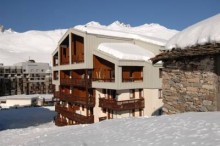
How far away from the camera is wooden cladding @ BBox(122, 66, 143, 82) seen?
30081mm

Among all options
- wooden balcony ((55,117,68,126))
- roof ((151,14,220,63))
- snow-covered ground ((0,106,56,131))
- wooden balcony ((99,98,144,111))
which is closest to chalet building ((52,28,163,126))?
wooden balcony ((99,98,144,111))

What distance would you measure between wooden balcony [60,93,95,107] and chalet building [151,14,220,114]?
16.3 meters

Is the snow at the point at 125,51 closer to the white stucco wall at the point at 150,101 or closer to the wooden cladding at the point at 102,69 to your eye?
the wooden cladding at the point at 102,69

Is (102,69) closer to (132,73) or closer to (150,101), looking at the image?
(132,73)

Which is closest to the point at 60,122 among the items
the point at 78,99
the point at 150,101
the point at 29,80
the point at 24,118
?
the point at 78,99

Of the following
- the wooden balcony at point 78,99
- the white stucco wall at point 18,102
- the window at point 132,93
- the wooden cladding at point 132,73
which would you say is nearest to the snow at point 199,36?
the wooden cladding at point 132,73

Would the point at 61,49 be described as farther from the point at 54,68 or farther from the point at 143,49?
the point at 143,49

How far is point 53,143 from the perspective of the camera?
13.0 meters

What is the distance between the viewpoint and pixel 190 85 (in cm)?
1453

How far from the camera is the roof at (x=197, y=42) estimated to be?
13.2 m

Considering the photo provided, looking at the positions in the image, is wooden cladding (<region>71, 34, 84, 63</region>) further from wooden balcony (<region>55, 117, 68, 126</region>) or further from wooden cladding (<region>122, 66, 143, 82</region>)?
wooden balcony (<region>55, 117, 68, 126</region>)

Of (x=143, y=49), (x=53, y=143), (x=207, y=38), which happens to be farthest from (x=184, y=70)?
(x=143, y=49)

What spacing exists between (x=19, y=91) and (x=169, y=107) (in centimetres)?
7161

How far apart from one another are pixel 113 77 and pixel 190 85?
16802 mm
